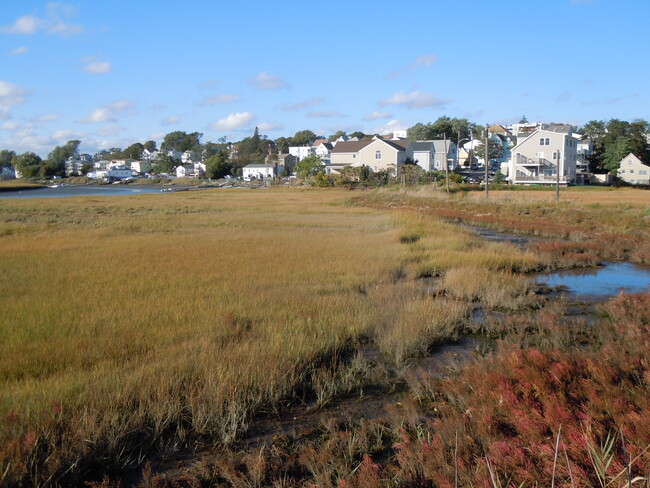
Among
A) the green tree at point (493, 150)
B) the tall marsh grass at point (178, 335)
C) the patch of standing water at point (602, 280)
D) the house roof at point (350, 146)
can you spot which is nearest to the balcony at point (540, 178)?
the house roof at point (350, 146)

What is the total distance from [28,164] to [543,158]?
162559mm

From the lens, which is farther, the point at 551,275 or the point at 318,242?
the point at 318,242

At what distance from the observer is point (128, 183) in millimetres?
152125

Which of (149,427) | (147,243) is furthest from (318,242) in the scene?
(149,427)

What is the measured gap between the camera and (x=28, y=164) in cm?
16888

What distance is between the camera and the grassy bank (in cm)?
591

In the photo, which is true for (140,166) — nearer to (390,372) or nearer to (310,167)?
(310,167)

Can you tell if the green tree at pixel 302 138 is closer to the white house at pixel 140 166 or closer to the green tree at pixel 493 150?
the white house at pixel 140 166

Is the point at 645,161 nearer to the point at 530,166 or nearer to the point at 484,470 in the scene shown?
the point at 530,166

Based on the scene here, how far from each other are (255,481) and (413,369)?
3943 mm

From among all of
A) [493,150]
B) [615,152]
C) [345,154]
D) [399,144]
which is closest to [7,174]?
[345,154]

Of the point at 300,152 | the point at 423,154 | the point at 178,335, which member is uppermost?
the point at 300,152

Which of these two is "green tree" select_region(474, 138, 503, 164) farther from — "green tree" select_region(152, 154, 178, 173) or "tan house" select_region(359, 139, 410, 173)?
"green tree" select_region(152, 154, 178, 173)

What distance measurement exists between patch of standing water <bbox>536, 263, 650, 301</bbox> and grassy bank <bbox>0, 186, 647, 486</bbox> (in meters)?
1.09
